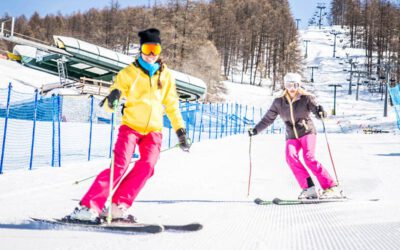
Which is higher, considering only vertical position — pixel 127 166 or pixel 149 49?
pixel 149 49

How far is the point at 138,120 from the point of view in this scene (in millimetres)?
3260

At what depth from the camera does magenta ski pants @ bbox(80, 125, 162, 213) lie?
10.2 ft

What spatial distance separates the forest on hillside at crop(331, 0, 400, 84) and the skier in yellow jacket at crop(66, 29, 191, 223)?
196ft

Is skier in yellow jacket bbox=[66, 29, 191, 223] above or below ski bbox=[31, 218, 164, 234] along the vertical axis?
above

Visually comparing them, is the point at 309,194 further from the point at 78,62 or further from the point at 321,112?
the point at 78,62

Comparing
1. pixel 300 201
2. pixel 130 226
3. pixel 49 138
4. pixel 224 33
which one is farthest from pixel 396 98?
pixel 224 33

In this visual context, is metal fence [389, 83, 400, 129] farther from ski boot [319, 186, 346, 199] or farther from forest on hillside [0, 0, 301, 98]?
forest on hillside [0, 0, 301, 98]

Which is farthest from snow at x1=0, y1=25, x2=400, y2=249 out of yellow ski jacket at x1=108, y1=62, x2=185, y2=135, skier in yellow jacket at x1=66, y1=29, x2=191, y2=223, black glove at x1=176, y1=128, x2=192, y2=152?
yellow ski jacket at x1=108, y1=62, x2=185, y2=135

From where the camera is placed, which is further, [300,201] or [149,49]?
[300,201]

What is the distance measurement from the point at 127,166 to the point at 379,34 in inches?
2866

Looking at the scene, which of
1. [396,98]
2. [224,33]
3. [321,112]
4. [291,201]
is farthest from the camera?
[224,33]

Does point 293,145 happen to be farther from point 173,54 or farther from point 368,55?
point 368,55

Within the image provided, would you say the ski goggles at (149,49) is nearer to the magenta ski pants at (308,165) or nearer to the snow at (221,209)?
the snow at (221,209)

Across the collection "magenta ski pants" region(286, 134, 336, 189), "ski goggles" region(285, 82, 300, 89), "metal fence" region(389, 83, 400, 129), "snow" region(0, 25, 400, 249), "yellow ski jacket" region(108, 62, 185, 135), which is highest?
"metal fence" region(389, 83, 400, 129)
